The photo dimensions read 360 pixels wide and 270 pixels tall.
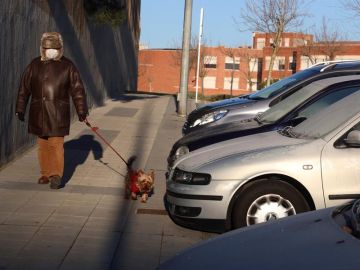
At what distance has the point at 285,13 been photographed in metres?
27.1

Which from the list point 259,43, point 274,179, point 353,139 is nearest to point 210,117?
point 274,179

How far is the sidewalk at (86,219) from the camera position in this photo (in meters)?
5.30

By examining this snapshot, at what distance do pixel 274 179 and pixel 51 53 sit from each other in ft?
11.3

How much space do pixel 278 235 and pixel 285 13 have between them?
24.7 meters

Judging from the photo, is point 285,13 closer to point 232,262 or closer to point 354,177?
point 354,177

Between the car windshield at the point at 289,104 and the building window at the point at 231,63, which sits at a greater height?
the car windshield at the point at 289,104

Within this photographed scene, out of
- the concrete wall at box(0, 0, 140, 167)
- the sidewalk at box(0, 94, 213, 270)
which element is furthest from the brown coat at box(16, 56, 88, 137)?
the concrete wall at box(0, 0, 140, 167)

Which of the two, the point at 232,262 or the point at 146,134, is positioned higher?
the point at 232,262

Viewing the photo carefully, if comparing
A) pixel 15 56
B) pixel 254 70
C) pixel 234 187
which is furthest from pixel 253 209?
pixel 254 70

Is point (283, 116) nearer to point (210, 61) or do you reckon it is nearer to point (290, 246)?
point (290, 246)

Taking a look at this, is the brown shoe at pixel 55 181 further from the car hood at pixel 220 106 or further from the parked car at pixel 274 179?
the car hood at pixel 220 106

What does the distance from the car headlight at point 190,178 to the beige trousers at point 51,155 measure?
2201 mm

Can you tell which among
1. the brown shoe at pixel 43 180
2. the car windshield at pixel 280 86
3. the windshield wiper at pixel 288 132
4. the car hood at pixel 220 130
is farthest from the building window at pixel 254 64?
the windshield wiper at pixel 288 132

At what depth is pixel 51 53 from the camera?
7.74 metres
